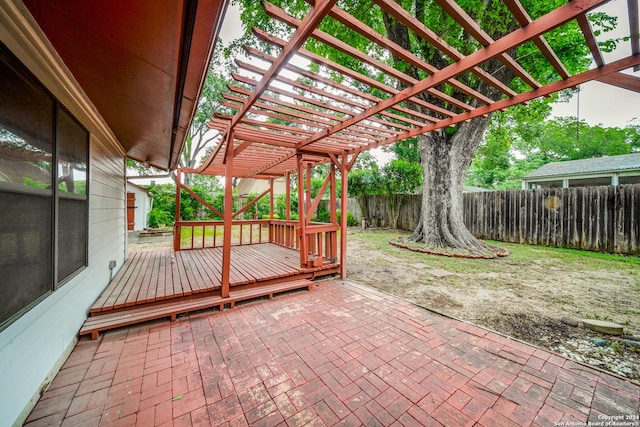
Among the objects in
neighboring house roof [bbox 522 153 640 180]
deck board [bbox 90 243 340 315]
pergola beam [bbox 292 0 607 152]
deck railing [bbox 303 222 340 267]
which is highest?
neighboring house roof [bbox 522 153 640 180]

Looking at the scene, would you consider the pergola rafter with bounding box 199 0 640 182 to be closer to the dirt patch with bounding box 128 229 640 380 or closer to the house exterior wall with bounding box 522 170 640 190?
the dirt patch with bounding box 128 229 640 380

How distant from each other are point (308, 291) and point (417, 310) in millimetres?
1636

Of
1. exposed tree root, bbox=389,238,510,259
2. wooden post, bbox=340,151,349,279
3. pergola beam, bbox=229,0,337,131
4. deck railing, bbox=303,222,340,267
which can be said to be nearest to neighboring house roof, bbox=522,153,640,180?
exposed tree root, bbox=389,238,510,259

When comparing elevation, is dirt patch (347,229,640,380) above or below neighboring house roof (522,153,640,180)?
below

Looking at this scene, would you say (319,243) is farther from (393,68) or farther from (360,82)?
(393,68)

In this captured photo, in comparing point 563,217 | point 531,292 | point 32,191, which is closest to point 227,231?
point 32,191

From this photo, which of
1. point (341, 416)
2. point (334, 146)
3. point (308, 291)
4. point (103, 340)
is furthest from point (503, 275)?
point (103, 340)

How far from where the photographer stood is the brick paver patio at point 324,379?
152cm

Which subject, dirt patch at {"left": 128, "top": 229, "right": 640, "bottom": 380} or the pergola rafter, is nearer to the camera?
the pergola rafter

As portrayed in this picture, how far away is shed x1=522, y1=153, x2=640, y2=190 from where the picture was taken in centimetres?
1109

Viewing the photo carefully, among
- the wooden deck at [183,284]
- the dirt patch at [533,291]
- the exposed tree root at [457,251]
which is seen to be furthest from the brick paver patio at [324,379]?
the exposed tree root at [457,251]

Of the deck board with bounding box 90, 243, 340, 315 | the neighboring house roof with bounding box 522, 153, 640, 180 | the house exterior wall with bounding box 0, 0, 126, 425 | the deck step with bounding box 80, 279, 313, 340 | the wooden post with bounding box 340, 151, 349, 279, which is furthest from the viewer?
the neighboring house roof with bounding box 522, 153, 640, 180

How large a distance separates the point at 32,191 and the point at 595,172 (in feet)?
61.0

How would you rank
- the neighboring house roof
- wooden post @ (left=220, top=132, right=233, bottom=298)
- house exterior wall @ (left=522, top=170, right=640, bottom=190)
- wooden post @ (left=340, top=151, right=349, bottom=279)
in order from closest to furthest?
wooden post @ (left=220, top=132, right=233, bottom=298) < wooden post @ (left=340, top=151, right=349, bottom=279) < the neighboring house roof < house exterior wall @ (left=522, top=170, right=640, bottom=190)
